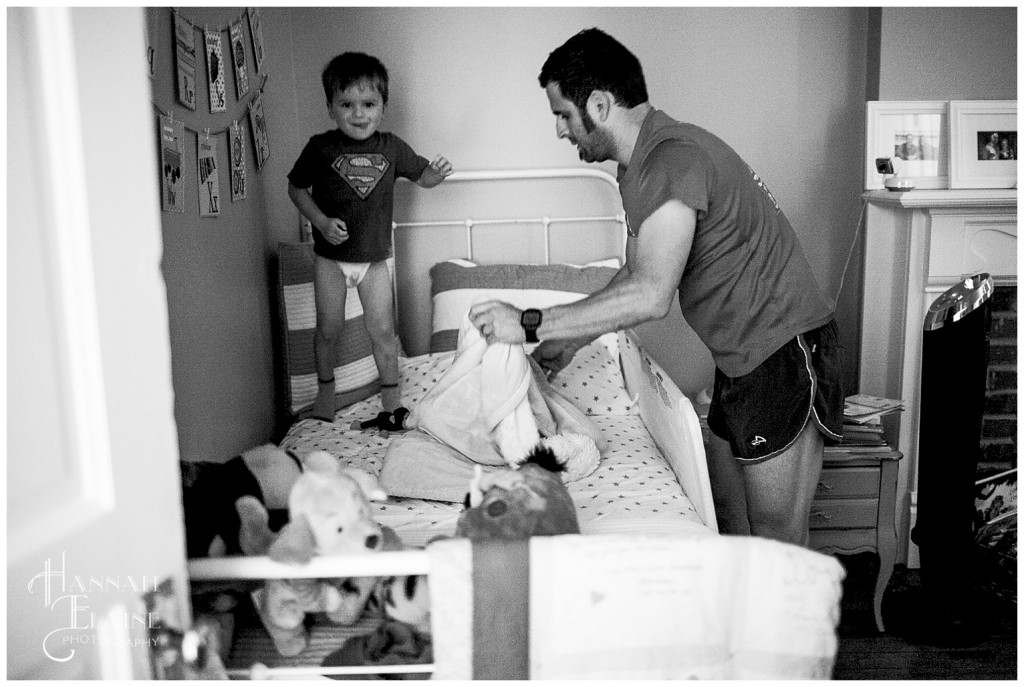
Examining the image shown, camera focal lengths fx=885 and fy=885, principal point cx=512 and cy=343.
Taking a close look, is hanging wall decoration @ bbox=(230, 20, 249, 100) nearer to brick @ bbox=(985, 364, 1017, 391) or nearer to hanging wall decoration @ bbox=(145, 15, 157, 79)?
hanging wall decoration @ bbox=(145, 15, 157, 79)

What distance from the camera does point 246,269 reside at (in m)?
2.58

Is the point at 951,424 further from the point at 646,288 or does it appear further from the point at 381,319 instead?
the point at 381,319

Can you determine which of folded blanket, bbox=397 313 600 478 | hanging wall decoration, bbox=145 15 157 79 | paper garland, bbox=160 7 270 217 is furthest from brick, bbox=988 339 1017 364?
hanging wall decoration, bbox=145 15 157 79

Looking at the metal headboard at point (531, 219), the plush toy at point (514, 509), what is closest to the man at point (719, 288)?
the plush toy at point (514, 509)

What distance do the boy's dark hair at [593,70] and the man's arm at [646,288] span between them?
0.32 metres

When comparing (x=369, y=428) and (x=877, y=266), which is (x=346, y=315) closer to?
(x=369, y=428)

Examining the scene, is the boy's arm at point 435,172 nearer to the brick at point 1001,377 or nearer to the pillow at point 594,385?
the pillow at point 594,385

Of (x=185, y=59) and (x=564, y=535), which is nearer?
(x=564, y=535)

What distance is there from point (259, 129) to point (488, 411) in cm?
129

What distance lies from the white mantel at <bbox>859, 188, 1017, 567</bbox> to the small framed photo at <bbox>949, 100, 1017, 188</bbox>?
0.13m

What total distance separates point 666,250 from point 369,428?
119cm

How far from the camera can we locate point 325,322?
2697 millimetres

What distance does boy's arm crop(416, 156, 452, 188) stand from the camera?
107 inches

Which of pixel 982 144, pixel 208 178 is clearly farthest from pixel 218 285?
pixel 982 144
